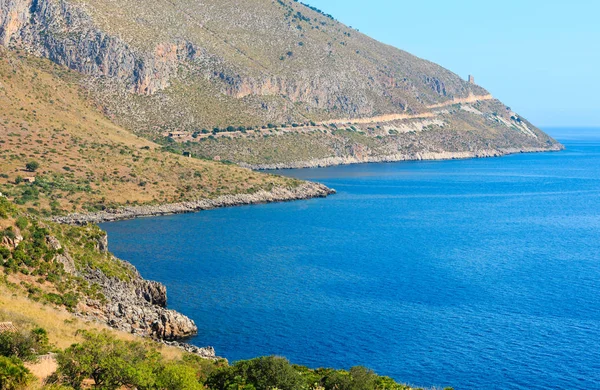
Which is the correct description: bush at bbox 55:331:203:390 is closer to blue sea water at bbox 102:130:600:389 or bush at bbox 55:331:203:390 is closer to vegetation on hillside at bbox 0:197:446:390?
vegetation on hillside at bbox 0:197:446:390

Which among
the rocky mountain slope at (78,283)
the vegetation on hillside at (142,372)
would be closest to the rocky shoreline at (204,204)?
the rocky mountain slope at (78,283)

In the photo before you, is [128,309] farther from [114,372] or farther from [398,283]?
[398,283]

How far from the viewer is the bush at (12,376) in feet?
78.2

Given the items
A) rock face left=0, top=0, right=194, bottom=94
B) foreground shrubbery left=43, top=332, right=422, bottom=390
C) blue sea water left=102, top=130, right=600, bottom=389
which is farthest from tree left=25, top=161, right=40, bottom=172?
foreground shrubbery left=43, top=332, right=422, bottom=390

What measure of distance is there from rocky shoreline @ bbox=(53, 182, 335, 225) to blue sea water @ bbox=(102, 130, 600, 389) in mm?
2855

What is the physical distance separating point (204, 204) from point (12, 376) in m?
78.2

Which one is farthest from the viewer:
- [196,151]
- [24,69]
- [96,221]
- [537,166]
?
[537,166]

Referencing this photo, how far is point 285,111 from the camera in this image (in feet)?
610

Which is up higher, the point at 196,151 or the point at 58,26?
the point at 58,26

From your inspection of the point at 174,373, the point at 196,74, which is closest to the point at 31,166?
the point at 174,373

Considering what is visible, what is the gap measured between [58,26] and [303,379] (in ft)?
407

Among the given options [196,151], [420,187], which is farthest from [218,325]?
[196,151]

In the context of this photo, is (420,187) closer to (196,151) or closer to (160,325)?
(196,151)

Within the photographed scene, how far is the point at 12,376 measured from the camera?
24.0 m
